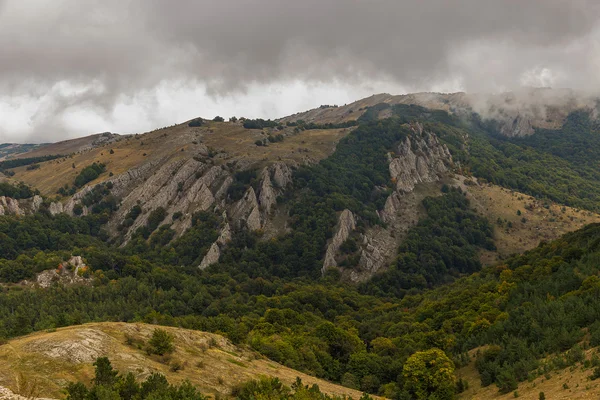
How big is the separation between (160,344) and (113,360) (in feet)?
19.0

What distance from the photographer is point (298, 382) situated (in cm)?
4359

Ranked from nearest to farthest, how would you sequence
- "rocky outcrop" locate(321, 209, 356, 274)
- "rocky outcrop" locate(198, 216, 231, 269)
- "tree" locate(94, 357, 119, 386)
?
"tree" locate(94, 357, 119, 386), "rocky outcrop" locate(198, 216, 231, 269), "rocky outcrop" locate(321, 209, 356, 274)

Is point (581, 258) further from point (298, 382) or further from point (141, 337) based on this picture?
point (141, 337)

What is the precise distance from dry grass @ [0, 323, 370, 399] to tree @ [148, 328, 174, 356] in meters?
0.88

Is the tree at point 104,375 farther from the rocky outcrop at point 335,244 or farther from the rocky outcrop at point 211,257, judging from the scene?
the rocky outcrop at point 335,244

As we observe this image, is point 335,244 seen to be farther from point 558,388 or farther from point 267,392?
point 267,392

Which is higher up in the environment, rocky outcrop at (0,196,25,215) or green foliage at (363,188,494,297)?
rocky outcrop at (0,196,25,215)

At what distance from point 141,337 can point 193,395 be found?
1955 cm

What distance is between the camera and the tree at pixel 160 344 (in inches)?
1667

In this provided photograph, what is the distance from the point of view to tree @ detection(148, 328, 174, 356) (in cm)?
4234

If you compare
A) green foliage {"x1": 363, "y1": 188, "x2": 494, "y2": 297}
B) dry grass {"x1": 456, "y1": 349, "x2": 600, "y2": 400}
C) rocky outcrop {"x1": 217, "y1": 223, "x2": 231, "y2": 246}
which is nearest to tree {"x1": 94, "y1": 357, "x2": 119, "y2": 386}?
dry grass {"x1": 456, "y1": 349, "x2": 600, "y2": 400}

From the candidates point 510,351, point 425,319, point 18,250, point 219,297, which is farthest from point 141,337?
point 18,250

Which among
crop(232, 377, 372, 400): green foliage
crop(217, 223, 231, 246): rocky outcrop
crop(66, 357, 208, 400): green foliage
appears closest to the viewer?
crop(66, 357, 208, 400): green foliage

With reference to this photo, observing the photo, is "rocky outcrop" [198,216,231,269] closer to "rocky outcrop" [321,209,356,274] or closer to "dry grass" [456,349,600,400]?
"rocky outcrop" [321,209,356,274]
